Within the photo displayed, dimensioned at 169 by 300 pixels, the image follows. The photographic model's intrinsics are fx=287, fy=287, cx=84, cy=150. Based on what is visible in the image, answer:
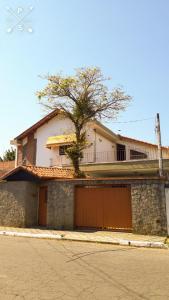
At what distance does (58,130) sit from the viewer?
2525cm

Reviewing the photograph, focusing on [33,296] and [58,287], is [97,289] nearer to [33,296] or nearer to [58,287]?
[58,287]

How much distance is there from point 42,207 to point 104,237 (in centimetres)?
559

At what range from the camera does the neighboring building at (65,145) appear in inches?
911

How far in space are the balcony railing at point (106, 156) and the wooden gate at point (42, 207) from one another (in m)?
5.51

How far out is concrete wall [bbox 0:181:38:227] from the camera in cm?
1605

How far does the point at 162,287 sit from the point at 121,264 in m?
2.12

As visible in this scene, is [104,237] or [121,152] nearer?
[104,237]

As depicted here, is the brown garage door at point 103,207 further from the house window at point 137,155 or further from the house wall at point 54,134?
the house window at point 137,155

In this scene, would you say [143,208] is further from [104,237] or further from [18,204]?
[18,204]

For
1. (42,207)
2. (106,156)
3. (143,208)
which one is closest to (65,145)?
(106,156)

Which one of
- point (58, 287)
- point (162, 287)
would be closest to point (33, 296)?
point (58, 287)

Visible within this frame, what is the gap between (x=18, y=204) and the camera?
16.2 metres

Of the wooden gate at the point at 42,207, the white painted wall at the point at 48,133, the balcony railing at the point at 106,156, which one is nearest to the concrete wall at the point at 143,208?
the wooden gate at the point at 42,207

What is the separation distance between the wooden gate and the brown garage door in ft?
7.84
